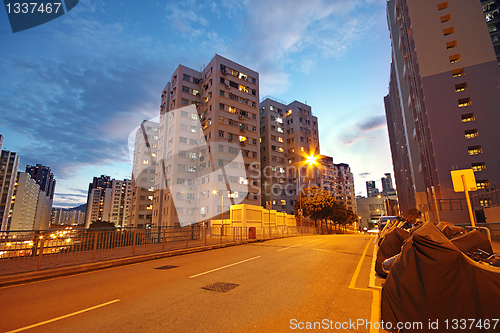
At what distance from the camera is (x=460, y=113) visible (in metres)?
35.2

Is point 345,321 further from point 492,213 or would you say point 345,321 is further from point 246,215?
point 246,215

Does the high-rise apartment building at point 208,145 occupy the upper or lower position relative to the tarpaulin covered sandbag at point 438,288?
upper

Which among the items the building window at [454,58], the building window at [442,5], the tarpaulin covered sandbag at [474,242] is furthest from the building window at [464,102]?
the tarpaulin covered sandbag at [474,242]

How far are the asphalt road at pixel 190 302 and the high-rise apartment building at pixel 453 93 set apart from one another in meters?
32.6

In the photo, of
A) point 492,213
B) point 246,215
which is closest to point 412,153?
point 492,213

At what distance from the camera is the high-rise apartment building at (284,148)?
73.5 metres

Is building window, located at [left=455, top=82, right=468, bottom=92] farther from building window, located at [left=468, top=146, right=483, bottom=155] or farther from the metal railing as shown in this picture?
the metal railing

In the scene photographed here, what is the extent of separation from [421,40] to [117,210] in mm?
156160

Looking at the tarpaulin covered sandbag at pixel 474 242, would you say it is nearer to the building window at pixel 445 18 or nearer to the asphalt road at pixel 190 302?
the asphalt road at pixel 190 302

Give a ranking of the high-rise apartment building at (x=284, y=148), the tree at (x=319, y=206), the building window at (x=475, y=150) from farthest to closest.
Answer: the high-rise apartment building at (x=284, y=148) → the tree at (x=319, y=206) → the building window at (x=475, y=150)

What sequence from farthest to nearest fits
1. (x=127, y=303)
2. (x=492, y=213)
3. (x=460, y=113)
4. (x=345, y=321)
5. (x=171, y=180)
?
(x=171, y=180) → (x=460, y=113) → (x=492, y=213) → (x=127, y=303) → (x=345, y=321)

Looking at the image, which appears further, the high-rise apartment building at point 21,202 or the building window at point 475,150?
the high-rise apartment building at point 21,202

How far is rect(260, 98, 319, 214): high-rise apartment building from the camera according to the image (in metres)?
73.5

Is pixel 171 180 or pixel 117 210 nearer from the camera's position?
pixel 171 180
